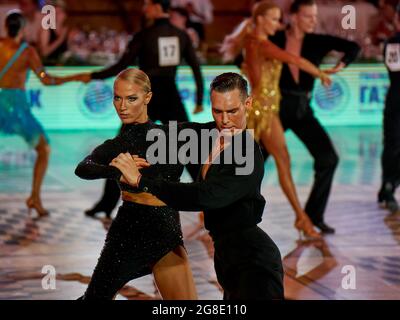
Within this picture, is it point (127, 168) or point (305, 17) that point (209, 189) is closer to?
point (127, 168)

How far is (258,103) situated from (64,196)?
275 centimetres

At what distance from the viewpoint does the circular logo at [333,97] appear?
612 inches

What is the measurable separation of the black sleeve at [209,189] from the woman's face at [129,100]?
2.09 ft

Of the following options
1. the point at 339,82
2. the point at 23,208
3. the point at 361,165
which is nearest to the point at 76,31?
the point at 339,82

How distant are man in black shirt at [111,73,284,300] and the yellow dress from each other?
3.78m

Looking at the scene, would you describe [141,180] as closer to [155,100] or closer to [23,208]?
[155,100]

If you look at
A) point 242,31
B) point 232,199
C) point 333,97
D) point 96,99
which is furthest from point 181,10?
point 232,199

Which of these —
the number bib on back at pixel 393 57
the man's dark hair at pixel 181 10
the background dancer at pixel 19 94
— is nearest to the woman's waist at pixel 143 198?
the background dancer at pixel 19 94

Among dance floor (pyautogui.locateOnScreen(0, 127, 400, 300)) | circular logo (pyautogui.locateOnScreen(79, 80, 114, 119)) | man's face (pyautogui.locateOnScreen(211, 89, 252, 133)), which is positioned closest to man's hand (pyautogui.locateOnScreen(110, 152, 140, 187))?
man's face (pyautogui.locateOnScreen(211, 89, 252, 133))

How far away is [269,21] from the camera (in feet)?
27.8

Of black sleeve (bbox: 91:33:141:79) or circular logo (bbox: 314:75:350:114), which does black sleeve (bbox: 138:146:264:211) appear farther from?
circular logo (bbox: 314:75:350:114)

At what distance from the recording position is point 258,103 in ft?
28.0

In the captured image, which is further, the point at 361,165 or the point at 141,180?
the point at 361,165

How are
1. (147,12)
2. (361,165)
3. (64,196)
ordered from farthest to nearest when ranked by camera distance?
(361,165), (64,196), (147,12)
